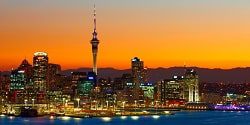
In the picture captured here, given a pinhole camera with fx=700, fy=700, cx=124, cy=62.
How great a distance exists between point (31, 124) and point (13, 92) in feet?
165

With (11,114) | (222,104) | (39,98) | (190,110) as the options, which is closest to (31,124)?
(11,114)

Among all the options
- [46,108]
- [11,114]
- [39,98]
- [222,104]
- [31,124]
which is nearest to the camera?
[31,124]

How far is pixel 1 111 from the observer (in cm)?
11631

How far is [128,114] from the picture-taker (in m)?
116

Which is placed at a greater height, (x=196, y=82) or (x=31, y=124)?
(x=196, y=82)

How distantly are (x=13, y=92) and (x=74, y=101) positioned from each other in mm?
11736

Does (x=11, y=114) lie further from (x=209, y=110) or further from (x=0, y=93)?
(x=209, y=110)

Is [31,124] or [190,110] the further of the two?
[190,110]

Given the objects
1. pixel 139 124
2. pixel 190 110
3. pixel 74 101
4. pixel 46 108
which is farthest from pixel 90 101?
pixel 139 124

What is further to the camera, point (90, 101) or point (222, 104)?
point (222, 104)

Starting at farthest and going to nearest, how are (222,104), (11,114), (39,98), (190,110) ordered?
(222,104) → (190,110) → (39,98) → (11,114)

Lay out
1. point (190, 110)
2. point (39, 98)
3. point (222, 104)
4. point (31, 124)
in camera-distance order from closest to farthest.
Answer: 1. point (31, 124)
2. point (39, 98)
3. point (190, 110)
4. point (222, 104)

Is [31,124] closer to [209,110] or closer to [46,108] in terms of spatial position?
[46,108]

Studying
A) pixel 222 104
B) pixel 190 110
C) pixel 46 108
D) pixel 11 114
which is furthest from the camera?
pixel 222 104
